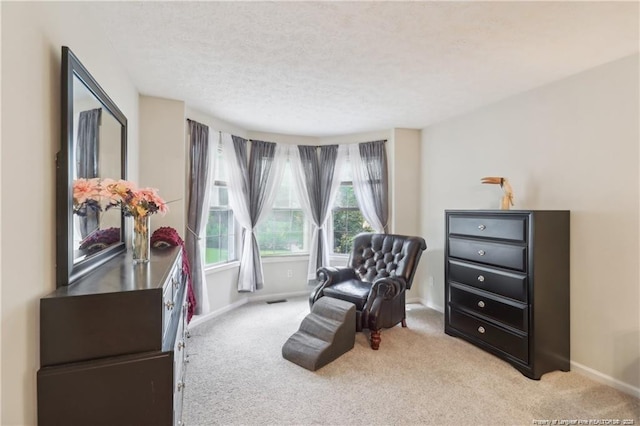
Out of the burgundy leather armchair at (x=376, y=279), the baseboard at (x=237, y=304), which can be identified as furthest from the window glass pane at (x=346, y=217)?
the baseboard at (x=237, y=304)

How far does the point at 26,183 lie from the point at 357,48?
1.98 m

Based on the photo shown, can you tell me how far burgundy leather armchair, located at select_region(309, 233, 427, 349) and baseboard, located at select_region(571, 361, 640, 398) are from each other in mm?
1545

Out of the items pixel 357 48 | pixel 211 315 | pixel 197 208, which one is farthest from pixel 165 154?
pixel 357 48

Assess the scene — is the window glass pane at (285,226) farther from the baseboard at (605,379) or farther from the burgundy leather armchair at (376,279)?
the baseboard at (605,379)

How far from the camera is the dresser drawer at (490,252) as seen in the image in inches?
99.8

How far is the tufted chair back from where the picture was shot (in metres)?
3.43

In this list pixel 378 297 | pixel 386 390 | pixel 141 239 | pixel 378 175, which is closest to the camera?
pixel 141 239

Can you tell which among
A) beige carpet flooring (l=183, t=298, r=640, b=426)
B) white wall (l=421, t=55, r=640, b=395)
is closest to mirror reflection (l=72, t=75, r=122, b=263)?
beige carpet flooring (l=183, t=298, r=640, b=426)

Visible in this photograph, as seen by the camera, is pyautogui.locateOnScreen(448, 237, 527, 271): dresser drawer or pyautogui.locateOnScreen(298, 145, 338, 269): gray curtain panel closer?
pyautogui.locateOnScreen(448, 237, 527, 271): dresser drawer

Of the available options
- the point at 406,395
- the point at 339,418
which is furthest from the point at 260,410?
the point at 406,395

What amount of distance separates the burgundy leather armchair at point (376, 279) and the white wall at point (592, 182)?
1261 mm

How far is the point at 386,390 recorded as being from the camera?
2.28m

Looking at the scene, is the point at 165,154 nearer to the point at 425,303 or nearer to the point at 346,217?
the point at 346,217

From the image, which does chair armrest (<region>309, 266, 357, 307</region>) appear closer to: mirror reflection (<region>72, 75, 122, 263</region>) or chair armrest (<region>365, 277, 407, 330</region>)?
chair armrest (<region>365, 277, 407, 330</region>)
